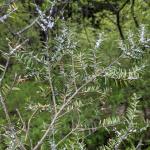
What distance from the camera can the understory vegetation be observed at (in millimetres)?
2191

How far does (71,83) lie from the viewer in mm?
2307

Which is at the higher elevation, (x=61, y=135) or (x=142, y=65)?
(x=142, y=65)

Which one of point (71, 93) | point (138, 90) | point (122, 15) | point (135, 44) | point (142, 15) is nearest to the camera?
point (135, 44)

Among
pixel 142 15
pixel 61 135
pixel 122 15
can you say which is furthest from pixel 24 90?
pixel 122 15

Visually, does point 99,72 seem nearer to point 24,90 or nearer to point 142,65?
point 142,65

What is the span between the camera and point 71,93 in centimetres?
238

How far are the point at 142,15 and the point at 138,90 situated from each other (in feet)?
8.32

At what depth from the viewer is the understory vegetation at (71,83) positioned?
219 cm


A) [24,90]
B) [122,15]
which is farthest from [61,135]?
[122,15]

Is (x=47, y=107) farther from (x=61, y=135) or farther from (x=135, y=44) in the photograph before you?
(x=61, y=135)

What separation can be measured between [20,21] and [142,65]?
7.06 m

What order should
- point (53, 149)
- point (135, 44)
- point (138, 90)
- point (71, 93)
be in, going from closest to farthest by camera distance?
point (53, 149)
point (135, 44)
point (71, 93)
point (138, 90)

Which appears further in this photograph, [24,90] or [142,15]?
[142,15]

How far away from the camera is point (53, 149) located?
204 cm
